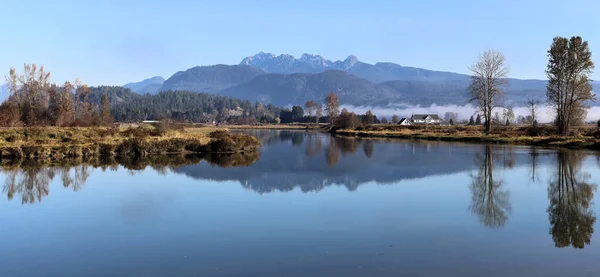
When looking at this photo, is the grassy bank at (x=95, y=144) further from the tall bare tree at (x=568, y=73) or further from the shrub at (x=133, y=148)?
the tall bare tree at (x=568, y=73)

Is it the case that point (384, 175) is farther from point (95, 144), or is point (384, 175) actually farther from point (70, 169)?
point (95, 144)

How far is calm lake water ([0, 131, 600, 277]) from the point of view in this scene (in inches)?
344

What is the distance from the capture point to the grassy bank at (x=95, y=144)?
101 ft

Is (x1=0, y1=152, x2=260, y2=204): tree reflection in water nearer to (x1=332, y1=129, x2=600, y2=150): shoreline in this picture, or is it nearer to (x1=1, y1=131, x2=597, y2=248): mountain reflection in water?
(x1=1, y1=131, x2=597, y2=248): mountain reflection in water

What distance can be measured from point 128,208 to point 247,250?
6668 mm

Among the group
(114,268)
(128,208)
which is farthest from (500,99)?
(114,268)

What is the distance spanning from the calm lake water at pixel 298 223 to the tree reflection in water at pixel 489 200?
7 centimetres

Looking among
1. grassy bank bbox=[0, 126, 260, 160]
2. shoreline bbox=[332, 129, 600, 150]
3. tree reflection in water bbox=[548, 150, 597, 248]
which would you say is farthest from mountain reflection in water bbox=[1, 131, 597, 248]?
shoreline bbox=[332, 129, 600, 150]

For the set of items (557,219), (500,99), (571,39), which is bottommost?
(557,219)

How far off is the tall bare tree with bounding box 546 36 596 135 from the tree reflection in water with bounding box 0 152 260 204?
32.5 meters

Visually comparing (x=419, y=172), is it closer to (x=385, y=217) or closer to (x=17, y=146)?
(x=385, y=217)

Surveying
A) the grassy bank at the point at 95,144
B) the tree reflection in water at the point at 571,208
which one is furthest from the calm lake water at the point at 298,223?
the grassy bank at the point at 95,144

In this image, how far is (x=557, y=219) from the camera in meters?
12.7

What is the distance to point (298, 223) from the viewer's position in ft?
40.7
